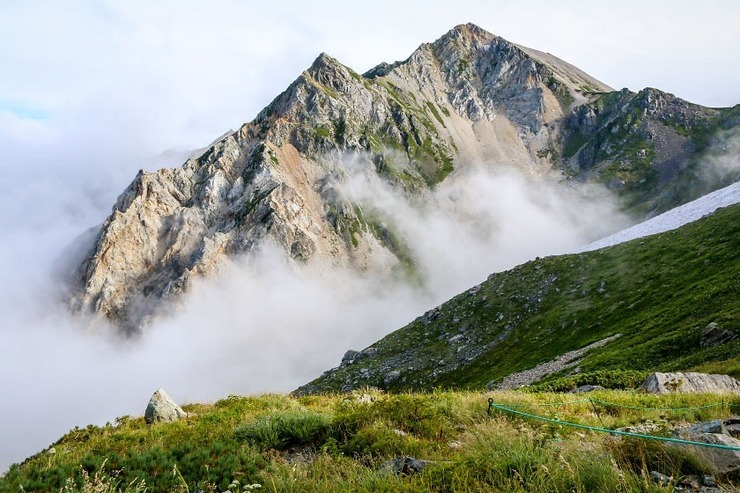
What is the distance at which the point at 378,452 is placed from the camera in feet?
29.9

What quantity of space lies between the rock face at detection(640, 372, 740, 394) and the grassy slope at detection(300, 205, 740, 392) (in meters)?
2.29

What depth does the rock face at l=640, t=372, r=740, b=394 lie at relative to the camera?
717 inches

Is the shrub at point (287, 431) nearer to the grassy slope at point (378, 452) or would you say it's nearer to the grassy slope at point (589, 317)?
the grassy slope at point (378, 452)

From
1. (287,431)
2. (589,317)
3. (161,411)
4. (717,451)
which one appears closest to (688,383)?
(717,451)

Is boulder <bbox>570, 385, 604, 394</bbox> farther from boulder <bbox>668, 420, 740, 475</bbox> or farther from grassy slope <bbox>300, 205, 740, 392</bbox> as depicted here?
boulder <bbox>668, 420, 740, 475</bbox>

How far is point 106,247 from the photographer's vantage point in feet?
642

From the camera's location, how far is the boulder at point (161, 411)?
16.7m

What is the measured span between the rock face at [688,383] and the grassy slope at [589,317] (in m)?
2.29

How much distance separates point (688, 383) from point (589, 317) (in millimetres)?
36705

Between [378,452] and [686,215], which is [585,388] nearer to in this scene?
[378,452]

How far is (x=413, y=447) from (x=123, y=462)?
637cm

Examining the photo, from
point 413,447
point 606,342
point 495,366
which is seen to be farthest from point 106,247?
point 413,447

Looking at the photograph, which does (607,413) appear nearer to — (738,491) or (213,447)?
(738,491)

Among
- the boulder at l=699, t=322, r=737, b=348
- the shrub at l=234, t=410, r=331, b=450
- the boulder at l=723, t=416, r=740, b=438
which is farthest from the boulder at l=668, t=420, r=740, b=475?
the boulder at l=699, t=322, r=737, b=348
